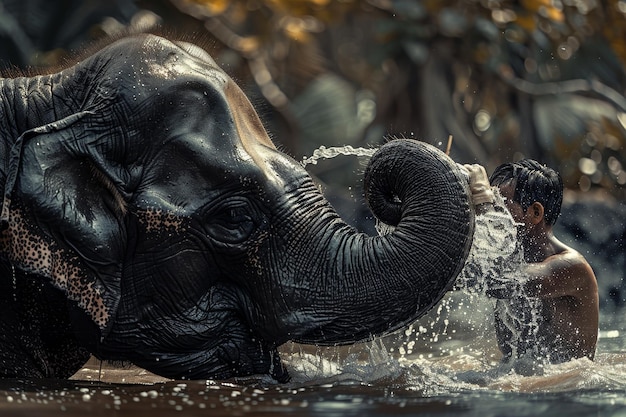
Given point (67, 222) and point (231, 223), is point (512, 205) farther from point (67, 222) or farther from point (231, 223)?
point (67, 222)

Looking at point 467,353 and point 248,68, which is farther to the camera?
point 248,68

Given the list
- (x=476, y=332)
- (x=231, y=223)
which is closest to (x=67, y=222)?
(x=231, y=223)

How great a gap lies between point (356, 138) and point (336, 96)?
1.45 feet

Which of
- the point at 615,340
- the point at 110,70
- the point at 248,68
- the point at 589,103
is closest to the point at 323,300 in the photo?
the point at 110,70

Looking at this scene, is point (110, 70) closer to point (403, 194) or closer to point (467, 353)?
point (403, 194)

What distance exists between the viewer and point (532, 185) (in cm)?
621

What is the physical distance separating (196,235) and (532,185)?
2124 millimetres

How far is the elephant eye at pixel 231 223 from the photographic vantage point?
462cm

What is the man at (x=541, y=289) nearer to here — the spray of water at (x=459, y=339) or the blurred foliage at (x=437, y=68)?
the spray of water at (x=459, y=339)

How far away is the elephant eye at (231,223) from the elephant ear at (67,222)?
0.98 feet

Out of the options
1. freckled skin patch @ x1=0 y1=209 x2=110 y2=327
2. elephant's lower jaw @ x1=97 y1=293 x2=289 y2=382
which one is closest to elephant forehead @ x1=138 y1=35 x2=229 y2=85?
freckled skin patch @ x1=0 y1=209 x2=110 y2=327

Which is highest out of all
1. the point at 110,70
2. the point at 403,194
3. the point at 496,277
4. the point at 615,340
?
the point at 110,70

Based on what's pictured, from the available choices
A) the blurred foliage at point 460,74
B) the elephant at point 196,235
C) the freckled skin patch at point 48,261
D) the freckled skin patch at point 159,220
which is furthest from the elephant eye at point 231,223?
the blurred foliage at point 460,74

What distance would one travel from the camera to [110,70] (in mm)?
4727
